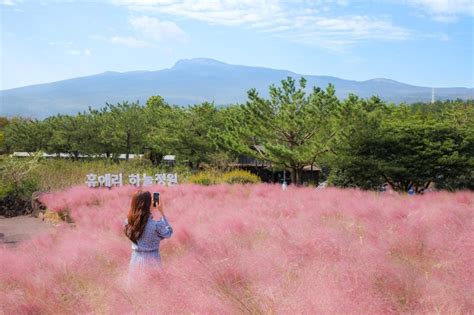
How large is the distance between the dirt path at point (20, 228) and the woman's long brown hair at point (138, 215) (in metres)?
6.20

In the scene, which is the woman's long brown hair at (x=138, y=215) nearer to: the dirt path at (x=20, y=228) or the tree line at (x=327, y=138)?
the dirt path at (x=20, y=228)

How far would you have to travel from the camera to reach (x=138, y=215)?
5066mm

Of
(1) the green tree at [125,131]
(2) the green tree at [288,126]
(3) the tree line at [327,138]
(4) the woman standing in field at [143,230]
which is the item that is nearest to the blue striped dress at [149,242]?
(4) the woman standing in field at [143,230]

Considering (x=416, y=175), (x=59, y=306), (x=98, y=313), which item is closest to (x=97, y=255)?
(x=59, y=306)

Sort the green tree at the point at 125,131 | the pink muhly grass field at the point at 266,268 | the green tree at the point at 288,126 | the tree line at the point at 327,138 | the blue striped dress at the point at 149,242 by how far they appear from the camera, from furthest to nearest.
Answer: the green tree at the point at 125,131, the green tree at the point at 288,126, the tree line at the point at 327,138, the blue striped dress at the point at 149,242, the pink muhly grass field at the point at 266,268

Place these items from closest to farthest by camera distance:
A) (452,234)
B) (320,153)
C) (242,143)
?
(452,234) < (320,153) < (242,143)

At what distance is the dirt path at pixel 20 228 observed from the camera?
10855 mm

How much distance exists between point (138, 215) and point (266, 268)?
1.61m

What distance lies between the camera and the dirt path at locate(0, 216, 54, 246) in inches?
427

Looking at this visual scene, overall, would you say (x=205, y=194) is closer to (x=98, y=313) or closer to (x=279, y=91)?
(x=98, y=313)

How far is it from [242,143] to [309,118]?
4.04 meters

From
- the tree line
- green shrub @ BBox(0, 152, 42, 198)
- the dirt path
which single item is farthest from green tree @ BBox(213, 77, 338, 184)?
the dirt path

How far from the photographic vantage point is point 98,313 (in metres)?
3.58

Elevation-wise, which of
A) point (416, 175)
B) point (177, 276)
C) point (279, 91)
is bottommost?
point (416, 175)
